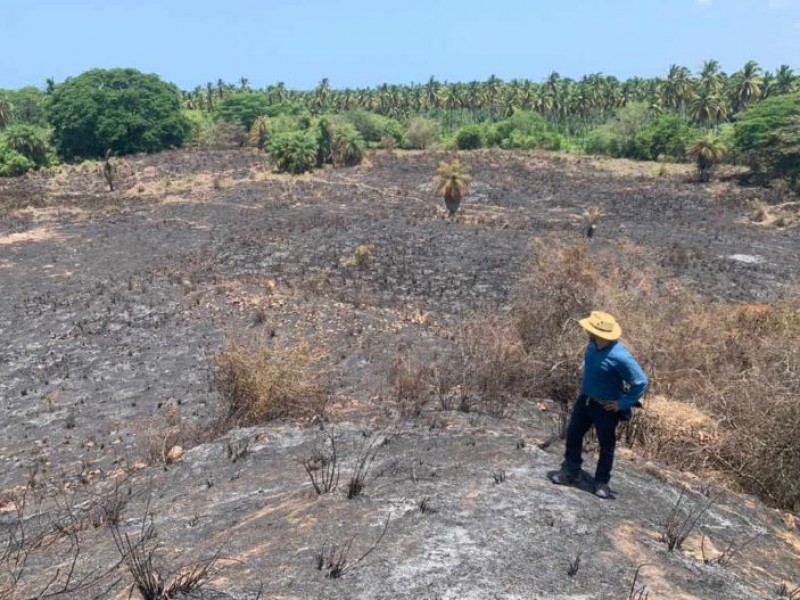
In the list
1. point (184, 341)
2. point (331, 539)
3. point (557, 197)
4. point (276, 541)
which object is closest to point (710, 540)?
point (331, 539)

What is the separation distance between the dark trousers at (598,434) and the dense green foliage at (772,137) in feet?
152

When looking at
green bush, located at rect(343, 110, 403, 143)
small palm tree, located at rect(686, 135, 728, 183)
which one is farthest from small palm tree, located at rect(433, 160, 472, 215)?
green bush, located at rect(343, 110, 403, 143)

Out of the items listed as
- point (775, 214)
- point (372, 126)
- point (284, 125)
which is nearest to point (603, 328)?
point (775, 214)

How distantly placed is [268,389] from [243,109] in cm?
7552

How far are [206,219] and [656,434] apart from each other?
32.2 meters

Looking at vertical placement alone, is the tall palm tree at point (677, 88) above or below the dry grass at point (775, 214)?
above

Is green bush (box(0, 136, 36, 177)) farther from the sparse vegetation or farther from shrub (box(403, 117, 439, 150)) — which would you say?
the sparse vegetation

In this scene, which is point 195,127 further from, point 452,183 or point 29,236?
point 452,183

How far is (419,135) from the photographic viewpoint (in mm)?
73500

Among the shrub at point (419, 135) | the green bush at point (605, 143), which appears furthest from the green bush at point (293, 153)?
the green bush at point (605, 143)

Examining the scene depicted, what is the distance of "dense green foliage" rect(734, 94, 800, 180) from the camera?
43562mm

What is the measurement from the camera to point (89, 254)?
90.9 ft

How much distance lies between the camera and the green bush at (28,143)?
53781 millimetres

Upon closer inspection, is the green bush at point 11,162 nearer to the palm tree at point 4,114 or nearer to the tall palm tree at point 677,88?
→ the palm tree at point 4,114
